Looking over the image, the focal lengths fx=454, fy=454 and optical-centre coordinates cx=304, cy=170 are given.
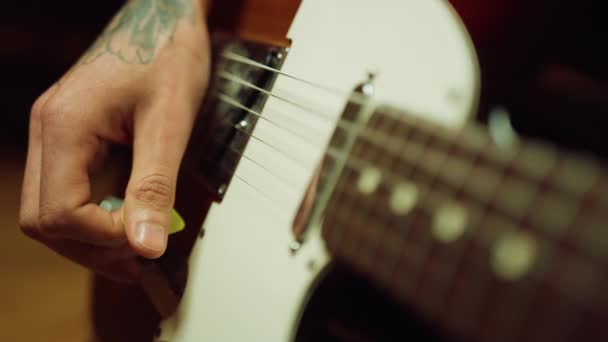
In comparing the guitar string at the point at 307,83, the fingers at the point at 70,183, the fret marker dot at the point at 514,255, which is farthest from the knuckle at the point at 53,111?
the fret marker dot at the point at 514,255

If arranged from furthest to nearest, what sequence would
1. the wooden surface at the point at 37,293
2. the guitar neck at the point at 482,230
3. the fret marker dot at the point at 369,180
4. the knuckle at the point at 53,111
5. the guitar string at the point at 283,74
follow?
the wooden surface at the point at 37,293
the knuckle at the point at 53,111
the guitar string at the point at 283,74
the fret marker dot at the point at 369,180
the guitar neck at the point at 482,230

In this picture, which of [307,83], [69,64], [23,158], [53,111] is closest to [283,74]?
[307,83]

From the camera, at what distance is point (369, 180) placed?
36cm

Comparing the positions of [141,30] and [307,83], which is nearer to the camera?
[307,83]

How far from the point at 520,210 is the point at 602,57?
33 cm

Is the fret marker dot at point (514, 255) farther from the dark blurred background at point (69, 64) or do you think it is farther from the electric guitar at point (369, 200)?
the dark blurred background at point (69, 64)

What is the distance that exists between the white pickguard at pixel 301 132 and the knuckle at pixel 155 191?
0.08 m

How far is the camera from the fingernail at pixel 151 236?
478mm

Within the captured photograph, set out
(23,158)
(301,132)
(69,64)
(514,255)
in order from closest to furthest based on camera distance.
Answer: (514,255)
(301,132)
(23,158)
(69,64)

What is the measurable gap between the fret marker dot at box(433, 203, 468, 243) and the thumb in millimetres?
306

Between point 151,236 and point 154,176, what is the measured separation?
7cm

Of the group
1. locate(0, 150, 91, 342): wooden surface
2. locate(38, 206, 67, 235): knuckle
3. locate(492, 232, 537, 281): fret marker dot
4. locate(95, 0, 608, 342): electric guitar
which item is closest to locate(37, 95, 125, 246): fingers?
locate(38, 206, 67, 235): knuckle

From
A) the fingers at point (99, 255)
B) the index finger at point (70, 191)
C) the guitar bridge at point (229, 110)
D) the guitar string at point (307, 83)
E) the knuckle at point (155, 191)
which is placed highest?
the guitar string at point (307, 83)

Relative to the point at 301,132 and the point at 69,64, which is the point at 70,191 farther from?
the point at 69,64
